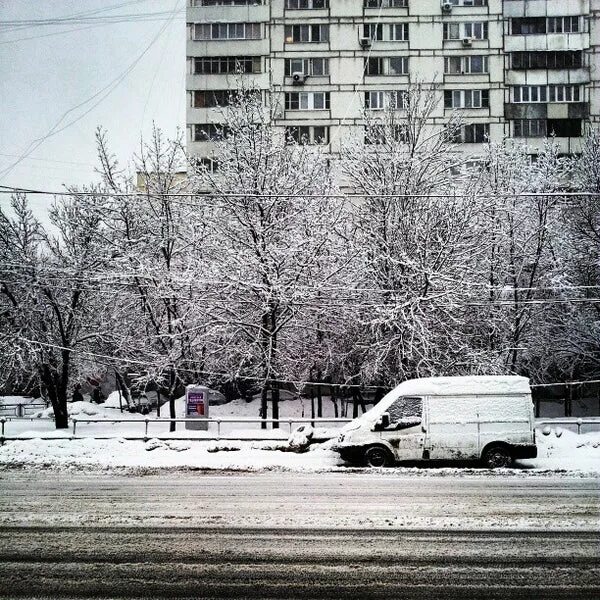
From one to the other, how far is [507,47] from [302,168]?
1062 inches

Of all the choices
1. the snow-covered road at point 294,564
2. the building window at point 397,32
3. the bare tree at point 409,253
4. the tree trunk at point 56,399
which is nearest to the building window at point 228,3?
the building window at point 397,32

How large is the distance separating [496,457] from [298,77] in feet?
117

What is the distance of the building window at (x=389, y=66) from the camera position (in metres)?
45.6

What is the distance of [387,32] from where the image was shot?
151 feet

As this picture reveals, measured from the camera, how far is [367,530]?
8328mm

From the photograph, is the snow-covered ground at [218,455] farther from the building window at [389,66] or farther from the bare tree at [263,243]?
the building window at [389,66]

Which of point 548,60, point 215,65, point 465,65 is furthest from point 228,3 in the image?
point 548,60

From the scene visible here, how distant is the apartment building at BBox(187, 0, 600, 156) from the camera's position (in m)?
44.7

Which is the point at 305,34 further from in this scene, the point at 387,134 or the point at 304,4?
the point at 387,134

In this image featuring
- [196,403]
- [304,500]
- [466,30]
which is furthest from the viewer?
[466,30]

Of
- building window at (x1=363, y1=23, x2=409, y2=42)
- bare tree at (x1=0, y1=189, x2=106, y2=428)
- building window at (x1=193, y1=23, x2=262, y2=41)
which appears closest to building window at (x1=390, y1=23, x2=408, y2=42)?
building window at (x1=363, y1=23, x2=409, y2=42)

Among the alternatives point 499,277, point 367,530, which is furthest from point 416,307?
point 367,530

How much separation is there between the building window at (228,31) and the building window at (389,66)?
8.21m

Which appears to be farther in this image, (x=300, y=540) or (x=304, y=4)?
(x=304, y=4)
